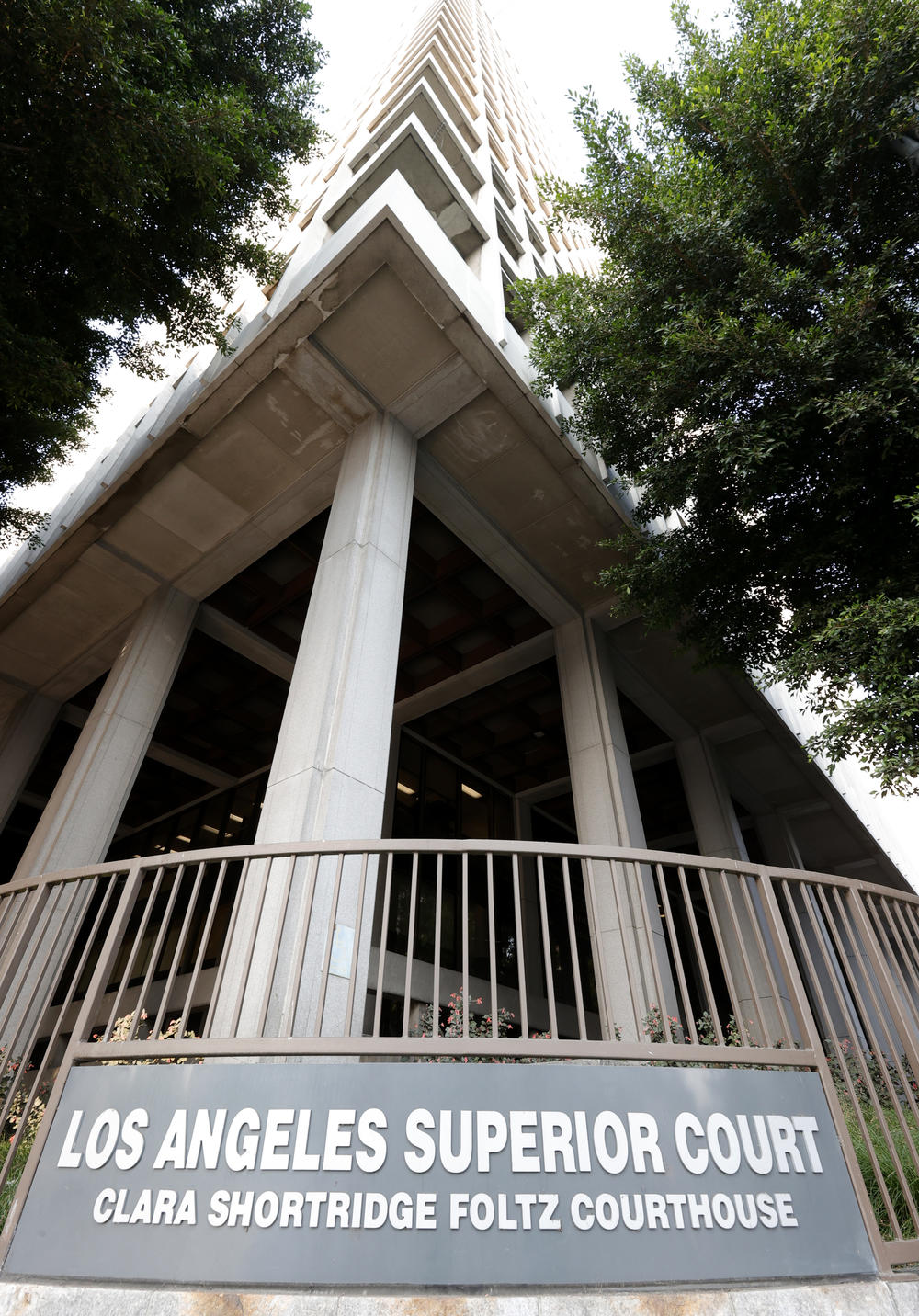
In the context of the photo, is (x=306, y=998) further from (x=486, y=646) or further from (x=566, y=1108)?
(x=486, y=646)

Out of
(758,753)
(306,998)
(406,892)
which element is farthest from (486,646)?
(306,998)

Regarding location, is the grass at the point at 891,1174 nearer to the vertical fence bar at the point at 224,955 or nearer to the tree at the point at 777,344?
the tree at the point at 777,344

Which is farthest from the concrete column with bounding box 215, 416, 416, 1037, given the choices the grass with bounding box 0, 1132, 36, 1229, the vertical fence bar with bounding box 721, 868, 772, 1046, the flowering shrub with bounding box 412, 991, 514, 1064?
the vertical fence bar with bounding box 721, 868, 772, 1046

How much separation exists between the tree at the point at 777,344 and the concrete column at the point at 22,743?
12.9 m

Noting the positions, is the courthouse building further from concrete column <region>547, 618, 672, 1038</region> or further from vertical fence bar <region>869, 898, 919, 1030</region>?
vertical fence bar <region>869, 898, 919, 1030</region>

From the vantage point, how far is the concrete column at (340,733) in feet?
17.4

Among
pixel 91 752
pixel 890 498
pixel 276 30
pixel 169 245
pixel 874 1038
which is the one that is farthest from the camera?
pixel 91 752

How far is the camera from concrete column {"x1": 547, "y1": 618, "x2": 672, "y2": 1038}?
9.70m

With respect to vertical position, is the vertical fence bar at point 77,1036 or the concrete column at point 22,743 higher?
the concrete column at point 22,743

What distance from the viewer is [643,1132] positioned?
2984 millimetres

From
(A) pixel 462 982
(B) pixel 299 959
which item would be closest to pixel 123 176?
(B) pixel 299 959

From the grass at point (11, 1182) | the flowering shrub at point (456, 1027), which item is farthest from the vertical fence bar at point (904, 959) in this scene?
the grass at point (11, 1182)

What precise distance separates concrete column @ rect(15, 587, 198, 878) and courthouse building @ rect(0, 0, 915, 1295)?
5 centimetres

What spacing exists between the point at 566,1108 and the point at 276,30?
41.5 feet
